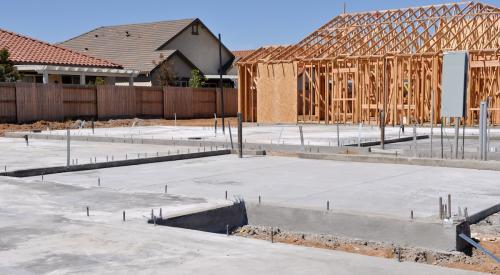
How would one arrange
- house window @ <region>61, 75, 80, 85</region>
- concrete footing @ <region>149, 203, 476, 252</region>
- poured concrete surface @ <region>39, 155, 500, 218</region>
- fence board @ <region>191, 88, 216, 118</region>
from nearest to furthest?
concrete footing @ <region>149, 203, 476, 252</region> → poured concrete surface @ <region>39, 155, 500, 218</region> → house window @ <region>61, 75, 80, 85</region> → fence board @ <region>191, 88, 216, 118</region>

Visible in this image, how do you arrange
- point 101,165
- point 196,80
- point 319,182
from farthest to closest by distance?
point 196,80, point 101,165, point 319,182

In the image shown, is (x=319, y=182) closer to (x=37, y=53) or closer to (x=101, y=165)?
(x=101, y=165)

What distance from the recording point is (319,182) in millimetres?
10570

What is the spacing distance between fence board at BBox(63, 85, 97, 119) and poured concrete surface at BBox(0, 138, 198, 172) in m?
11.5

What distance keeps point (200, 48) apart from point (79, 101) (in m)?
19.7

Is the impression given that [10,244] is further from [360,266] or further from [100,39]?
[100,39]

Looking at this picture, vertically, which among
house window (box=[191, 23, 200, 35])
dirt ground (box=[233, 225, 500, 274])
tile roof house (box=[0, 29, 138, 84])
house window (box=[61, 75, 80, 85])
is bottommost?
dirt ground (box=[233, 225, 500, 274])

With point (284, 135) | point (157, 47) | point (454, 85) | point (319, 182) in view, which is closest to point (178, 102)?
point (157, 47)

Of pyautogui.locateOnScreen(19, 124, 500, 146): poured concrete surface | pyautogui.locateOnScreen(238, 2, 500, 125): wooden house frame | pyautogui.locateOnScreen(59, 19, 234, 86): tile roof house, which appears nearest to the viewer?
pyautogui.locateOnScreen(19, 124, 500, 146): poured concrete surface

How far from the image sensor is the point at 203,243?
5785 millimetres

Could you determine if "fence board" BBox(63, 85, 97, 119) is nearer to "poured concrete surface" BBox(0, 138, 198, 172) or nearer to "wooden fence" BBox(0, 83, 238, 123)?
"wooden fence" BBox(0, 83, 238, 123)

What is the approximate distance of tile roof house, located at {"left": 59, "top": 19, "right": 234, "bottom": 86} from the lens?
1759 inches

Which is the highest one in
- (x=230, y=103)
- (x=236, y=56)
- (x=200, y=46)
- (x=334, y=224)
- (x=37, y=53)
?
(x=200, y=46)

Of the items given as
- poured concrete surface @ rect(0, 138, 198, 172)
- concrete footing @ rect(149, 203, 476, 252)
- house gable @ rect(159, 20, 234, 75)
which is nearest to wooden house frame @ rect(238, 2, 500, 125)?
poured concrete surface @ rect(0, 138, 198, 172)
